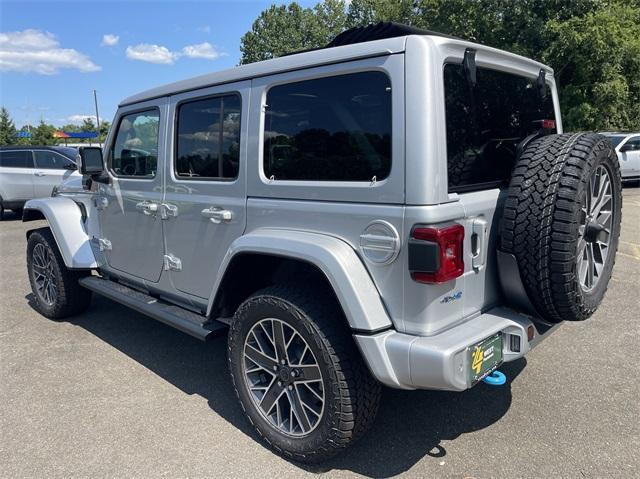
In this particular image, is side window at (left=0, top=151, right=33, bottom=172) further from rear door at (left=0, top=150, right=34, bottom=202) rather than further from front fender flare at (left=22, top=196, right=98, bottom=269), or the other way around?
front fender flare at (left=22, top=196, right=98, bottom=269)

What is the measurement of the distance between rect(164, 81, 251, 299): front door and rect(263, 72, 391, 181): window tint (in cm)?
26

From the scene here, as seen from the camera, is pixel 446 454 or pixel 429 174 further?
pixel 446 454

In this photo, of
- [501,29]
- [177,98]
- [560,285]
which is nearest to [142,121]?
[177,98]

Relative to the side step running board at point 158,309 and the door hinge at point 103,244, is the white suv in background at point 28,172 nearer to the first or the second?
the door hinge at point 103,244

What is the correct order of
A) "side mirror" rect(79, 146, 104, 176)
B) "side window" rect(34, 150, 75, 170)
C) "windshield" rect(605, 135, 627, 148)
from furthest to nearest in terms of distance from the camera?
"windshield" rect(605, 135, 627, 148) < "side window" rect(34, 150, 75, 170) < "side mirror" rect(79, 146, 104, 176)

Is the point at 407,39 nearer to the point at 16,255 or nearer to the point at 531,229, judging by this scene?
the point at 531,229

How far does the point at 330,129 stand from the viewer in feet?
8.49

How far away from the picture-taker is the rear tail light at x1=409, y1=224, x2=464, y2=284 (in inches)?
84.9

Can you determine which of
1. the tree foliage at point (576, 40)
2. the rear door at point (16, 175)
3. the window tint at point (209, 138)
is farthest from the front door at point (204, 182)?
the tree foliage at point (576, 40)

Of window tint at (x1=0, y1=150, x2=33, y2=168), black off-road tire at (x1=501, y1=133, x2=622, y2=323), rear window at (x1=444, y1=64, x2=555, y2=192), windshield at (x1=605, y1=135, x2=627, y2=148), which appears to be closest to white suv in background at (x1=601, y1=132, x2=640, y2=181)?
windshield at (x1=605, y1=135, x2=627, y2=148)

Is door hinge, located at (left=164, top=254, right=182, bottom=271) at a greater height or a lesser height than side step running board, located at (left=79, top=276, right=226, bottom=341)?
greater

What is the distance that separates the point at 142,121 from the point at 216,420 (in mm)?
2336

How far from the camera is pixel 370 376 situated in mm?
2502

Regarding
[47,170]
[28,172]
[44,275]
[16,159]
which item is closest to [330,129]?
[44,275]
